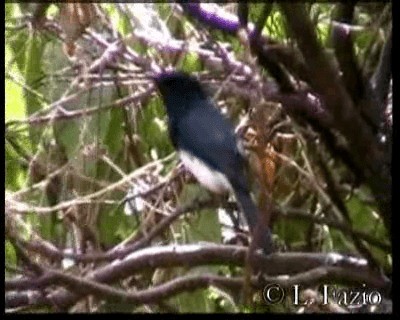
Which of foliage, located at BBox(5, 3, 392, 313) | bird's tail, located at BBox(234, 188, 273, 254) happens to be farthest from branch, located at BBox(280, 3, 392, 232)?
bird's tail, located at BBox(234, 188, 273, 254)

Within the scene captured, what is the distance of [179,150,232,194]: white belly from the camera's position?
78.2 inches

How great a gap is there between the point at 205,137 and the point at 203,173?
107mm

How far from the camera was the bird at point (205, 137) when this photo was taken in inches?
77.0

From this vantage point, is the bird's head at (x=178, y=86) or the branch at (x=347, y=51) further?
the bird's head at (x=178, y=86)

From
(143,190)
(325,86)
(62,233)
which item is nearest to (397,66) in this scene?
(325,86)

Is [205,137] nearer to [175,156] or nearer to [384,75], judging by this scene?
[175,156]

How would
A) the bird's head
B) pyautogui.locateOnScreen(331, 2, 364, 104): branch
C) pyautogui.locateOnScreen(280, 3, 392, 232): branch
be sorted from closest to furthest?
pyautogui.locateOnScreen(280, 3, 392, 232): branch, pyautogui.locateOnScreen(331, 2, 364, 104): branch, the bird's head

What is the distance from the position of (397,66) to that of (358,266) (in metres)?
0.30

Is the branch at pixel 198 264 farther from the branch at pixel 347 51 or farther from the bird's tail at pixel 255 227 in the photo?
the branch at pixel 347 51

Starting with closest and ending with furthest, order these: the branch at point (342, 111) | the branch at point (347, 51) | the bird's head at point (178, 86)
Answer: the branch at point (342, 111) < the branch at point (347, 51) < the bird's head at point (178, 86)

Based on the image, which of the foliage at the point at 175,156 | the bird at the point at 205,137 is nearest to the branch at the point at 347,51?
the foliage at the point at 175,156

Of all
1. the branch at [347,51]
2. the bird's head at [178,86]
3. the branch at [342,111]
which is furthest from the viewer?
the bird's head at [178,86]

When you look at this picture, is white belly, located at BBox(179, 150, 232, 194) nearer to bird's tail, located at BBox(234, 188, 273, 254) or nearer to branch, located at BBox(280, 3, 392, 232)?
bird's tail, located at BBox(234, 188, 273, 254)

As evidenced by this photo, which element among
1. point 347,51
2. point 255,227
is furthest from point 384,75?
point 255,227
